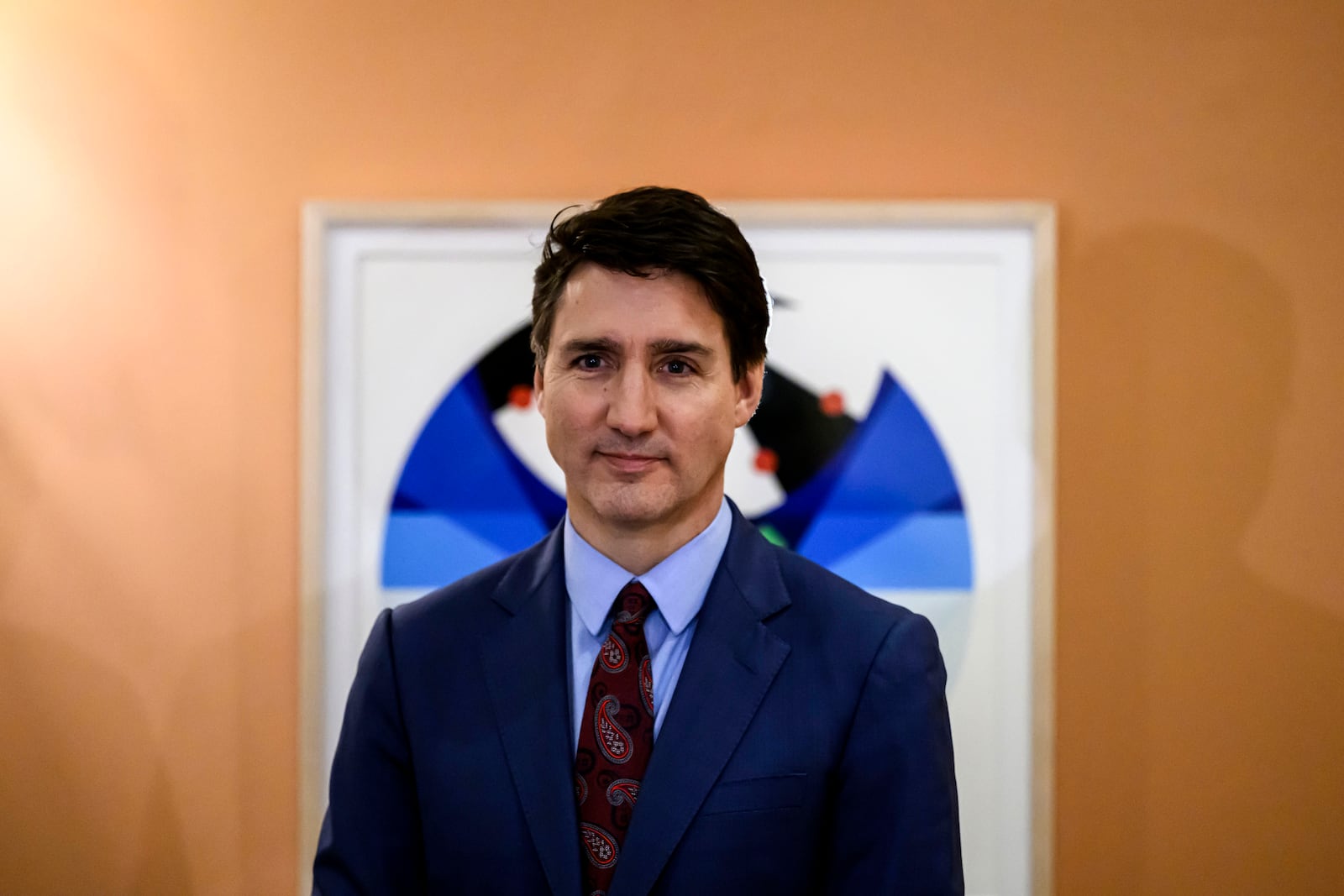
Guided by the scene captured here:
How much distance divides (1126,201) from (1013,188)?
188 mm

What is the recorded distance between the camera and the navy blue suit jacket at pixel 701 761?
111 centimetres

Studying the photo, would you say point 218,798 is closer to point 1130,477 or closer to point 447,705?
point 447,705

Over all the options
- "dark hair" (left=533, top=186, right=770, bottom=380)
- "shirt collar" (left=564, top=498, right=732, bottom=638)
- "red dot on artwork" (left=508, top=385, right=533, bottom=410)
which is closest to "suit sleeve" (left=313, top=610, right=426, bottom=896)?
"shirt collar" (left=564, top=498, right=732, bottom=638)

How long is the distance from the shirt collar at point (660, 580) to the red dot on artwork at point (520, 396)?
56cm

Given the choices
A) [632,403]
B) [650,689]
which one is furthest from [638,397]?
[650,689]

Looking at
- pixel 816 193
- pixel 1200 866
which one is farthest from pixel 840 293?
pixel 1200 866

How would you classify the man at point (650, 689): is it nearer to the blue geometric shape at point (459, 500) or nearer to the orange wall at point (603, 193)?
the blue geometric shape at point (459, 500)

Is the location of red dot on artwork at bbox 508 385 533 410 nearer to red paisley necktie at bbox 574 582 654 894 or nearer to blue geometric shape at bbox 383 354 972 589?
blue geometric shape at bbox 383 354 972 589

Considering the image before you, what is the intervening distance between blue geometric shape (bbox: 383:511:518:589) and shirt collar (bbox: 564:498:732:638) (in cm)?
55

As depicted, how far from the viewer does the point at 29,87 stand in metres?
1.84

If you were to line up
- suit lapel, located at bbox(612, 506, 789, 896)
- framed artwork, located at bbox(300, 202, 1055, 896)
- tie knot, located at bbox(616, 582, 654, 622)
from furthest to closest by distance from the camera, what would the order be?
1. framed artwork, located at bbox(300, 202, 1055, 896)
2. tie knot, located at bbox(616, 582, 654, 622)
3. suit lapel, located at bbox(612, 506, 789, 896)

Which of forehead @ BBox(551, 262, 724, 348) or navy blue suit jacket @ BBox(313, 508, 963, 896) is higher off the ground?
forehead @ BBox(551, 262, 724, 348)

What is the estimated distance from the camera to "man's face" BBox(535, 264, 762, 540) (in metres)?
1.16

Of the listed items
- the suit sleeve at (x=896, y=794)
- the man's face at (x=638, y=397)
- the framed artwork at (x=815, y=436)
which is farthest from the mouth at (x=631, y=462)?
the framed artwork at (x=815, y=436)
